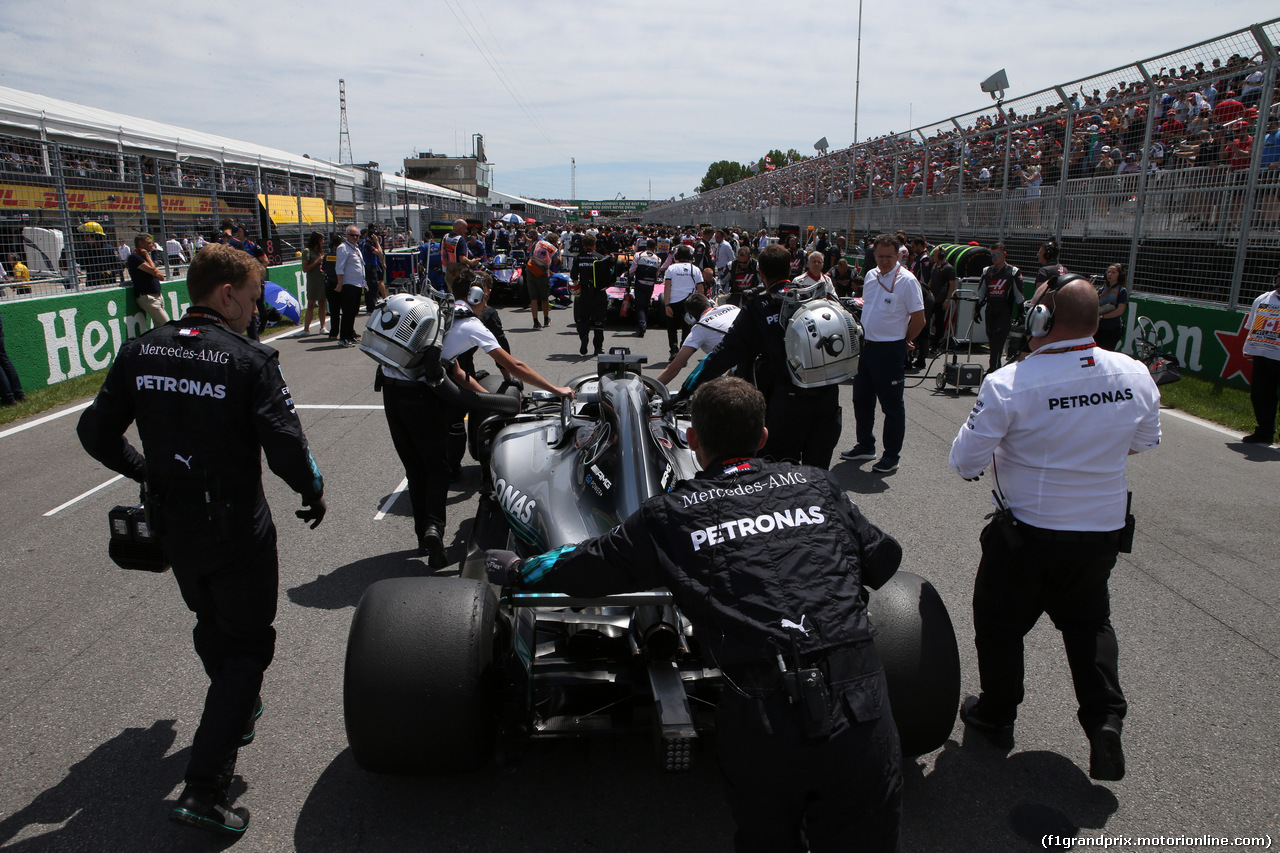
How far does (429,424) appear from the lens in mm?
5004

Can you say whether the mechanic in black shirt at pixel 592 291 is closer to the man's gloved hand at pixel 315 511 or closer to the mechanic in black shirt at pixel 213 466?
the man's gloved hand at pixel 315 511

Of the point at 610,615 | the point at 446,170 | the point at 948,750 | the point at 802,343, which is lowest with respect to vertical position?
the point at 948,750

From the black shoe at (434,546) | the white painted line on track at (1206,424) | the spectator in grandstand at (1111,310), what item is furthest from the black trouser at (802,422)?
the spectator in grandstand at (1111,310)

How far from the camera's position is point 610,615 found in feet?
10.0

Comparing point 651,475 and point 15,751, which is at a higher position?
point 651,475

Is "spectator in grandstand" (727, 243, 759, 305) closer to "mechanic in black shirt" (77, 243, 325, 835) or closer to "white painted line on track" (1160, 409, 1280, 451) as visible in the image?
"white painted line on track" (1160, 409, 1280, 451)

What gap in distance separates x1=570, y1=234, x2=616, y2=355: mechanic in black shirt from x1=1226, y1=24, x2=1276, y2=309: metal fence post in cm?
815

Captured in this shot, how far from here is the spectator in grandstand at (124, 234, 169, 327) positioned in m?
11.2

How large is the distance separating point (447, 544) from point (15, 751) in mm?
2505

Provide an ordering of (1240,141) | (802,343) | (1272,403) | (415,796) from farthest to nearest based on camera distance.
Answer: (1240,141)
(1272,403)
(802,343)
(415,796)

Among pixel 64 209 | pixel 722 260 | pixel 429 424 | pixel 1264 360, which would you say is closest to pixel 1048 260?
pixel 1264 360

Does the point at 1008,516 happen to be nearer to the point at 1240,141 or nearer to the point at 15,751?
the point at 15,751

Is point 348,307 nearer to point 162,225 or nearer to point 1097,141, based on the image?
point 162,225

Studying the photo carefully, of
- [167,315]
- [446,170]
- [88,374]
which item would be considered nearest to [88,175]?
[167,315]
